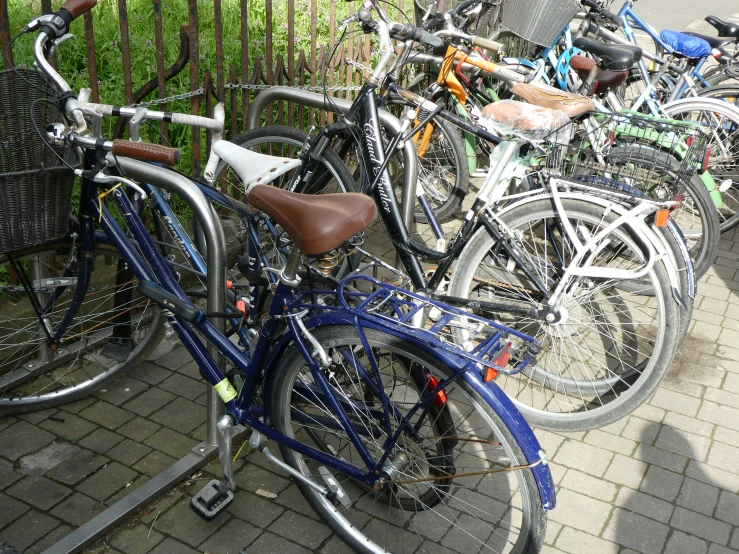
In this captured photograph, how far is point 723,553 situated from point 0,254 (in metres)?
3.08

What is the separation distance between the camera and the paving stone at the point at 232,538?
2.90 meters

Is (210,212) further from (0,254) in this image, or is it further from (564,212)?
(564,212)

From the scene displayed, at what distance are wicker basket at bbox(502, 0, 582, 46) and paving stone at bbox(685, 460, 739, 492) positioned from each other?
3031 mm

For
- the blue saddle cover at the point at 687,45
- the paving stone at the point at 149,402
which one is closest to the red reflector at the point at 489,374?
the paving stone at the point at 149,402

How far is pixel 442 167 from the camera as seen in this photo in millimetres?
5570

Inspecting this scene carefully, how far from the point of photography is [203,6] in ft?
20.9

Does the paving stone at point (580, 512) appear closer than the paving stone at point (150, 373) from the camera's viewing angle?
Yes

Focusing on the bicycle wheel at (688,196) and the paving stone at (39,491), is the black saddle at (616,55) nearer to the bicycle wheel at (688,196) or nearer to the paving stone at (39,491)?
the bicycle wheel at (688,196)

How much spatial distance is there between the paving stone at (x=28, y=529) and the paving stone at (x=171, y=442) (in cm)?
54

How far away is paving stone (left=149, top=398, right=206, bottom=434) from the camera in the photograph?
354cm

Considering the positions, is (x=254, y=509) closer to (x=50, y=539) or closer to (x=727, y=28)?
(x=50, y=539)

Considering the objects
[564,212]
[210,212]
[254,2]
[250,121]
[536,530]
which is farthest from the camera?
[254,2]

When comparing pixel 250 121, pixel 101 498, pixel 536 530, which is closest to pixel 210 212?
pixel 101 498

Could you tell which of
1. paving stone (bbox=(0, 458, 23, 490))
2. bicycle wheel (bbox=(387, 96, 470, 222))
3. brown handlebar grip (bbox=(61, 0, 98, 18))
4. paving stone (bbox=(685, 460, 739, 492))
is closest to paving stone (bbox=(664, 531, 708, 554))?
paving stone (bbox=(685, 460, 739, 492))
